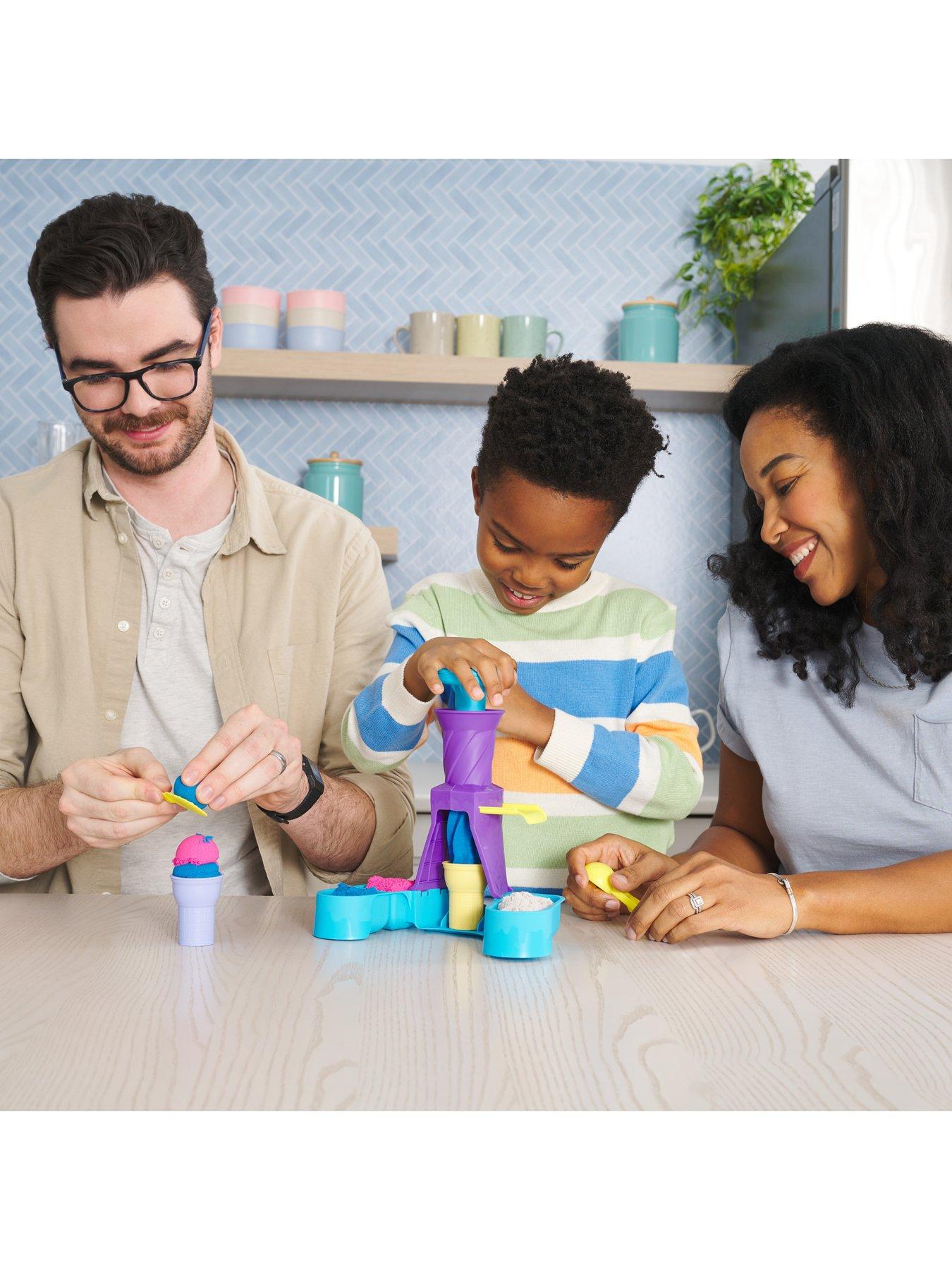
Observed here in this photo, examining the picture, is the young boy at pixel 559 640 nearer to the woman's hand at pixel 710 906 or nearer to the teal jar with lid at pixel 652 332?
the woman's hand at pixel 710 906

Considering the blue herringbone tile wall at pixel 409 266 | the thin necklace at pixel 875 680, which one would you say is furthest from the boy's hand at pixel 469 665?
the blue herringbone tile wall at pixel 409 266

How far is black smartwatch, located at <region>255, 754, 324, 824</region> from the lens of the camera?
1366mm

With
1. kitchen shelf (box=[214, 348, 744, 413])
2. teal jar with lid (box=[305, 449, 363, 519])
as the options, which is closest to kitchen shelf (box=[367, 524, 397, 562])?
teal jar with lid (box=[305, 449, 363, 519])

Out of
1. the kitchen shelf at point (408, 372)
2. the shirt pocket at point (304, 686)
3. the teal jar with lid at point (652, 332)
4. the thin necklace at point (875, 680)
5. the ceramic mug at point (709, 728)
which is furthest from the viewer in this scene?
the ceramic mug at point (709, 728)

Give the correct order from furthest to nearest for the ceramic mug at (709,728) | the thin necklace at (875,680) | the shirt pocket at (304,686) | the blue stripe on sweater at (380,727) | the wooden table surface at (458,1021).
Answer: the ceramic mug at (709,728)
the shirt pocket at (304,686)
the thin necklace at (875,680)
the blue stripe on sweater at (380,727)
the wooden table surface at (458,1021)

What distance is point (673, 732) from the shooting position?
147cm

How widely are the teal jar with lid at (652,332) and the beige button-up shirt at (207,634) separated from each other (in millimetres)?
1591

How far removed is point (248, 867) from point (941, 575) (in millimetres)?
1052

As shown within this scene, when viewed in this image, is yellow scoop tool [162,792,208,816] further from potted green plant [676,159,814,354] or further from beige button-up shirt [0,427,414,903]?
potted green plant [676,159,814,354]

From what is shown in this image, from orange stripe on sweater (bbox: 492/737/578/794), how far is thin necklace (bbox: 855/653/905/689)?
1.39ft

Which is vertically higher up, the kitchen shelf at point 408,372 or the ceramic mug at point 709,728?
the kitchen shelf at point 408,372

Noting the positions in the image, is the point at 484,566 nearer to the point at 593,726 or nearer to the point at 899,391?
the point at 593,726

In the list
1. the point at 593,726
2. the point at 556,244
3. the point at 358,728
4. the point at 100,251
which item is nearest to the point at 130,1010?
the point at 358,728

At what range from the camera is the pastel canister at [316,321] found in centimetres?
296
